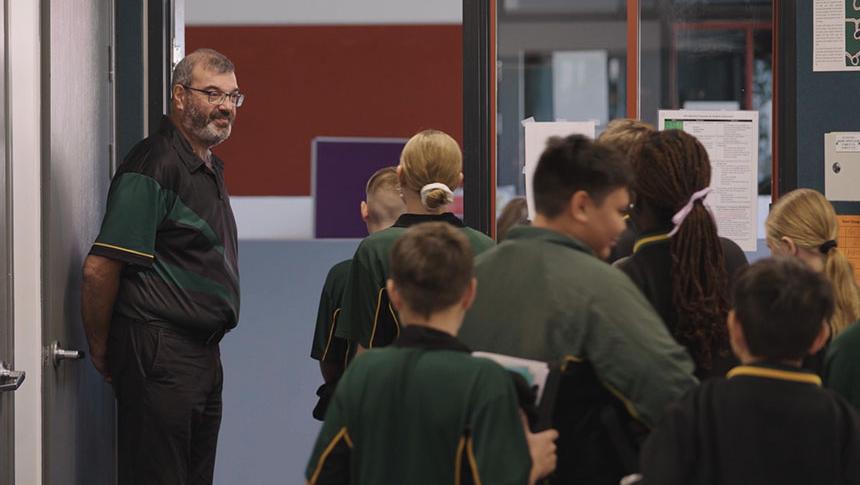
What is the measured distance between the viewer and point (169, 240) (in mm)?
3307

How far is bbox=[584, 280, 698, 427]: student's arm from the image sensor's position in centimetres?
193

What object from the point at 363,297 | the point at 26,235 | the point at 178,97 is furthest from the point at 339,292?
the point at 26,235

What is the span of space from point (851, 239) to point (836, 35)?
637 millimetres

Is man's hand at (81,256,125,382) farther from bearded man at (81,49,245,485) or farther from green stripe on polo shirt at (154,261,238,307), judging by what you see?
green stripe on polo shirt at (154,261,238,307)

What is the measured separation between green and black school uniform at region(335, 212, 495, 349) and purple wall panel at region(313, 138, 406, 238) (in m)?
3.08

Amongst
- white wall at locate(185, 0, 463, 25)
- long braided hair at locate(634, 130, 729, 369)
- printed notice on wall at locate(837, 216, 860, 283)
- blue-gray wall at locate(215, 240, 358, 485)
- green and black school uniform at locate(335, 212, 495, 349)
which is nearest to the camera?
long braided hair at locate(634, 130, 729, 369)

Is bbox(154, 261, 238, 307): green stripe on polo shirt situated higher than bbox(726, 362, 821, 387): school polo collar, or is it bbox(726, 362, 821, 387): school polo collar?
bbox(154, 261, 238, 307): green stripe on polo shirt

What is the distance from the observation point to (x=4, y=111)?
280 cm

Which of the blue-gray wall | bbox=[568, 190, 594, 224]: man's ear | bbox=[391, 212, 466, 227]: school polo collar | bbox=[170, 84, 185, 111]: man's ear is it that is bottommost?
the blue-gray wall

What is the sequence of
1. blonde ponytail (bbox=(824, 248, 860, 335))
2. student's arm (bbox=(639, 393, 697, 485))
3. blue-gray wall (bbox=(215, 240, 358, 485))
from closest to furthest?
student's arm (bbox=(639, 393, 697, 485))
blonde ponytail (bbox=(824, 248, 860, 335))
blue-gray wall (bbox=(215, 240, 358, 485))

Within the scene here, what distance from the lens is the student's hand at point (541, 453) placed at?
1934mm

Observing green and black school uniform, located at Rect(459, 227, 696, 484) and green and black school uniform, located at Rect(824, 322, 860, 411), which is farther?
green and black school uniform, located at Rect(824, 322, 860, 411)

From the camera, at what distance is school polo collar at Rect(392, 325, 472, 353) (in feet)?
6.47

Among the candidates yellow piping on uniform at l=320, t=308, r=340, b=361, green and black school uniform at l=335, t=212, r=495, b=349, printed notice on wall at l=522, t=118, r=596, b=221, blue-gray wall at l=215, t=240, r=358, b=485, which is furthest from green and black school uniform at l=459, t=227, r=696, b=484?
blue-gray wall at l=215, t=240, r=358, b=485
